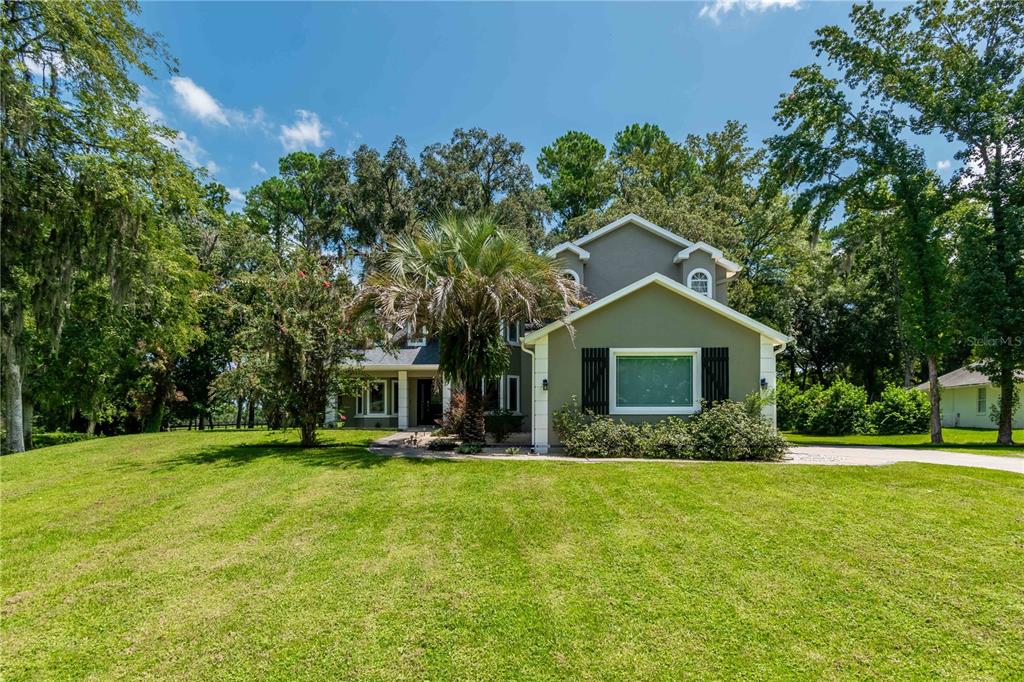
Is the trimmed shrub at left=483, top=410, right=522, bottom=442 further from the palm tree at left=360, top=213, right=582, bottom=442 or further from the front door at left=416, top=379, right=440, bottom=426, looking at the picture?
the front door at left=416, top=379, right=440, bottom=426

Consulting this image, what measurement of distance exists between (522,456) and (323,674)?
7.39 metres

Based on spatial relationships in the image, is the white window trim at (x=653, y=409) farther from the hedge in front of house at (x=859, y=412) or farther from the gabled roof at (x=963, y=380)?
the gabled roof at (x=963, y=380)

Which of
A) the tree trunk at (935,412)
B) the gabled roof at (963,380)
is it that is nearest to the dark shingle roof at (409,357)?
the tree trunk at (935,412)

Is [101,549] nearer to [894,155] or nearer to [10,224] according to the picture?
[10,224]

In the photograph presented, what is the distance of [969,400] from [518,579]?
105 feet

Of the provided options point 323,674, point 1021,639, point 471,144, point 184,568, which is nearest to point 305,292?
point 184,568

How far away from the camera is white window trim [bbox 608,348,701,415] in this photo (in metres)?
11.4

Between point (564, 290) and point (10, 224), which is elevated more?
point (10, 224)

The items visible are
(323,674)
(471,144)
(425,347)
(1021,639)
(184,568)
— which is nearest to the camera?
(323,674)

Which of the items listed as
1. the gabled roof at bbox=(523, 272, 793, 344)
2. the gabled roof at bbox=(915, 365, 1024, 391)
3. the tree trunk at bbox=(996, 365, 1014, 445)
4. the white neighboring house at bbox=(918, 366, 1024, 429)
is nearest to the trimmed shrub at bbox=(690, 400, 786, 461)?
the gabled roof at bbox=(523, 272, 793, 344)

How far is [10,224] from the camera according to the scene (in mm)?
8219

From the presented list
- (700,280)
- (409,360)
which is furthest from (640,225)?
(409,360)

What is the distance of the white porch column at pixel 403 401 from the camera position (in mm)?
19109

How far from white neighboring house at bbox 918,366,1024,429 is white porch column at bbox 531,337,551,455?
73.2 feet
